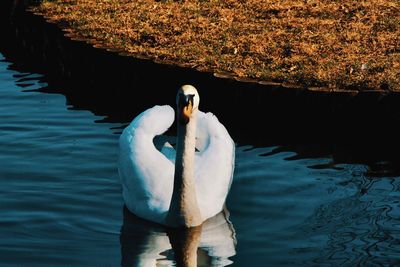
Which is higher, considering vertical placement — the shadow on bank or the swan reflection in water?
the shadow on bank

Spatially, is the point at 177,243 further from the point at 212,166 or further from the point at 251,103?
the point at 251,103

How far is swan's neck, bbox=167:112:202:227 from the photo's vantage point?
28.6ft

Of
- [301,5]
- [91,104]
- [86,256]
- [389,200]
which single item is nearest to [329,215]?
[389,200]

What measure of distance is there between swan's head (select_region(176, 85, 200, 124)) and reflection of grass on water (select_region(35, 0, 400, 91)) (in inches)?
152

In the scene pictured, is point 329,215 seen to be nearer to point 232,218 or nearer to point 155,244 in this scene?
point 232,218

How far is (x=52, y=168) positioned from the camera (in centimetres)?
1053

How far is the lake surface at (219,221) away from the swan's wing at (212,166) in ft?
0.73

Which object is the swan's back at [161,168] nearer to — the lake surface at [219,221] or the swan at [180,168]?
the swan at [180,168]

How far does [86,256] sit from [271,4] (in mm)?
9064

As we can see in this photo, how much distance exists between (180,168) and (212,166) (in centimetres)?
83

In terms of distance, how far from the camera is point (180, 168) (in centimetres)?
875

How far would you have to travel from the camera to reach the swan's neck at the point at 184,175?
28.6ft

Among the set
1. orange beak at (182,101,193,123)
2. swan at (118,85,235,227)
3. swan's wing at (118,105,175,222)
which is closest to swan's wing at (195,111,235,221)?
swan at (118,85,235,227)

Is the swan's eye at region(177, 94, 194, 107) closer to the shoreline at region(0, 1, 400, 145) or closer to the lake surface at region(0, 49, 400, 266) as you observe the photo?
the lake surface at region(0, 49, 400, 266)
